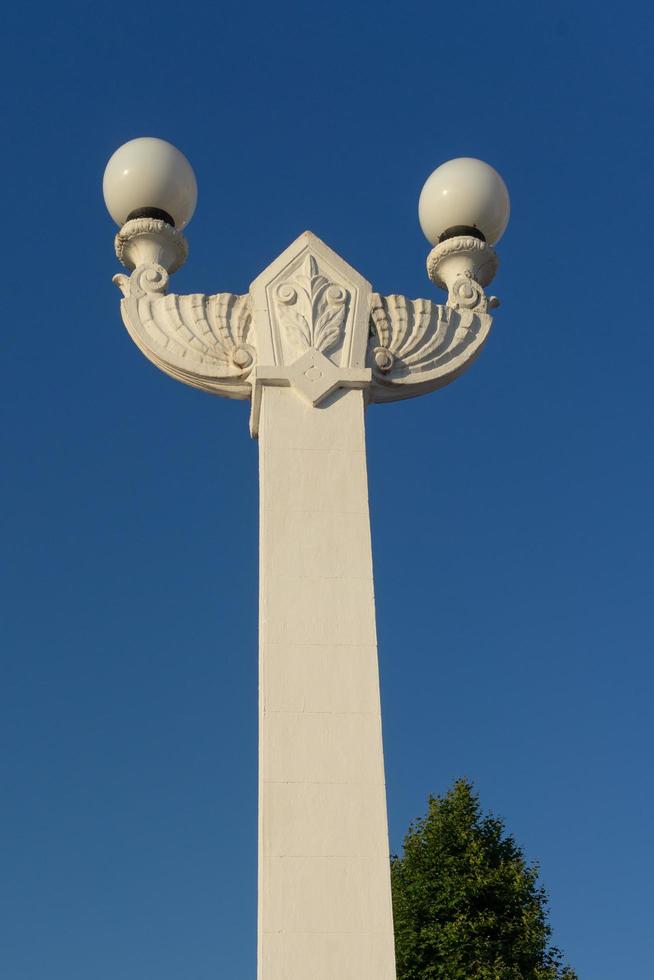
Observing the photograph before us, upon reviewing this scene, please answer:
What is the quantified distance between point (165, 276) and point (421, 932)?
15.2 m

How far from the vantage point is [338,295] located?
403 inches

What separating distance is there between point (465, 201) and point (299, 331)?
229 cm

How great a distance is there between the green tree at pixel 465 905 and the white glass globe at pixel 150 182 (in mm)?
15047

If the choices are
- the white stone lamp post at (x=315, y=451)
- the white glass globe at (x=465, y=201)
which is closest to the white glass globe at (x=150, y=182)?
the white stone lamp post at (x=315, y=451)

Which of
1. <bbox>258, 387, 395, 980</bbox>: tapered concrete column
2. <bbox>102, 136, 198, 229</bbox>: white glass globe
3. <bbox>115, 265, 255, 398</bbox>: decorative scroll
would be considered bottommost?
<bbox>258, 387, 395, 980</bbox>: tapered concrete column

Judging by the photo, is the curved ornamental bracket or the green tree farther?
the green tree

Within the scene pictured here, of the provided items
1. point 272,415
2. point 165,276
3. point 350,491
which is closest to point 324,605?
point 350,491

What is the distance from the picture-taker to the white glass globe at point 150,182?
35.6ft

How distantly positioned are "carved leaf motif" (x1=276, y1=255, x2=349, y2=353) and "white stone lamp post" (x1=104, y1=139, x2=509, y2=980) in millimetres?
14

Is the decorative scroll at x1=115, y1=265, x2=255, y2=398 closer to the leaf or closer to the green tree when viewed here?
the leaf

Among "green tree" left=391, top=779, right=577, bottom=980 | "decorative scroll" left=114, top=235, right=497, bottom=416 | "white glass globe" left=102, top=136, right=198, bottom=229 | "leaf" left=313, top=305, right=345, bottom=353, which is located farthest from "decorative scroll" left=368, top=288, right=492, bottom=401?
"green tree" left=391, top=779, right=577, bottom=980

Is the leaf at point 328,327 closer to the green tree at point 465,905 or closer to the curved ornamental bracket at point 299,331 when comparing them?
the curved ornamental bracket at point 299,331

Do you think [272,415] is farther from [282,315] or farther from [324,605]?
[324,605]

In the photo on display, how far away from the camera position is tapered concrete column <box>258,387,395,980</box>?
7727mm
